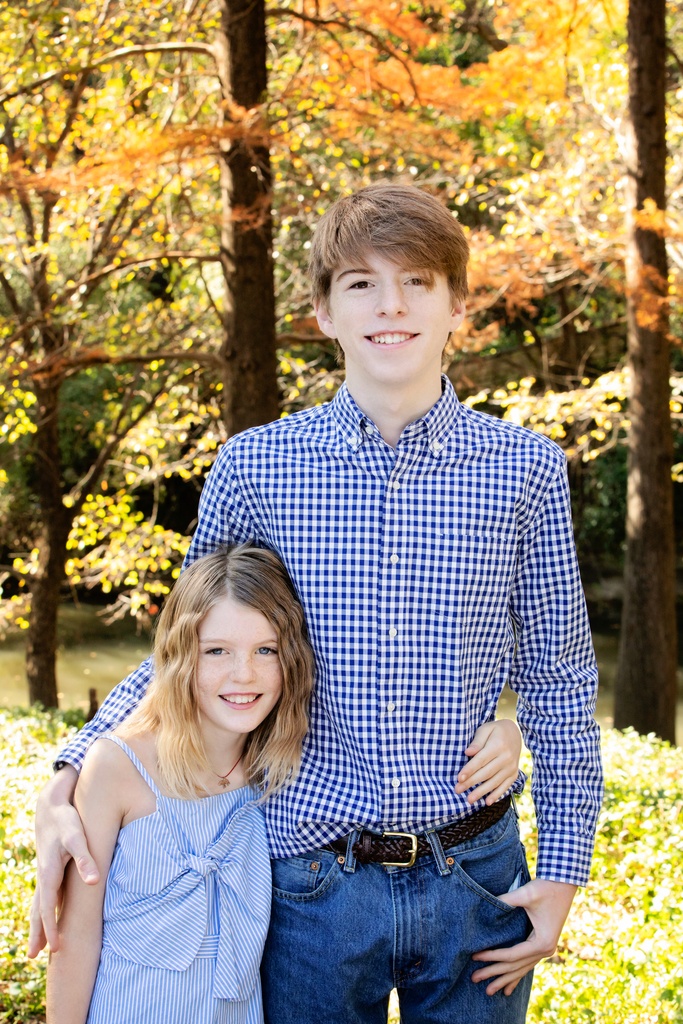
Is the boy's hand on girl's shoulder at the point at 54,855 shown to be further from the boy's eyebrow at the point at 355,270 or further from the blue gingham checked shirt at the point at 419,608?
the boy's eyebrow at the point at 355,270

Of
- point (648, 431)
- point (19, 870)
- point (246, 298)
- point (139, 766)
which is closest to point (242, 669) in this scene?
point (139, 766)

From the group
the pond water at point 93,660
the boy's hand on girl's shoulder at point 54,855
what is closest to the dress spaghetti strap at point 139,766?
the boy's hand on girl's shoulder at point 54,855

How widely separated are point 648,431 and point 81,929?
5.92 meters

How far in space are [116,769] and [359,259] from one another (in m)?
0.93

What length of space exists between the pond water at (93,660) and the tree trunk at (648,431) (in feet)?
12.2

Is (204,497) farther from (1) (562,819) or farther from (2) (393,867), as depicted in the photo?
(1) (562,819)

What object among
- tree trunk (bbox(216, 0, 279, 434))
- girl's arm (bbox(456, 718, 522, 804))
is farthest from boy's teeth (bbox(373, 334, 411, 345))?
tree trunk (bbox(216, 0, 279, 434))

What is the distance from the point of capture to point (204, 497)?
1883 millimetres

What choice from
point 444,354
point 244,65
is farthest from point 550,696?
point 244,65

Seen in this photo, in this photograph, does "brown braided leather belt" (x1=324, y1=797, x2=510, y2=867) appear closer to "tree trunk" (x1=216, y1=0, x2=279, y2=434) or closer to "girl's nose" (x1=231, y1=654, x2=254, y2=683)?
"girl's nose" (x1=231, y1=654, x2=254, y2=683)

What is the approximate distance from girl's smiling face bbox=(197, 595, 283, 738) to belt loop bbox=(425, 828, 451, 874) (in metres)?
0.34

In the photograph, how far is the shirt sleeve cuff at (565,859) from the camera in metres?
1.73

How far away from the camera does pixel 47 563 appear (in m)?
8.81

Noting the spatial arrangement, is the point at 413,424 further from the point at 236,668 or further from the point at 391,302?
the point at 236,668
